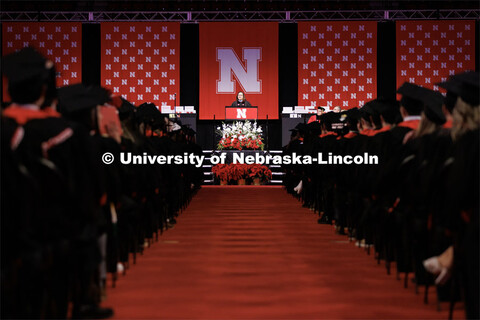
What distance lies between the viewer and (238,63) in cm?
1583

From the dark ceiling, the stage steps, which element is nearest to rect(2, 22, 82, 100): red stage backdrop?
the dark ceiling

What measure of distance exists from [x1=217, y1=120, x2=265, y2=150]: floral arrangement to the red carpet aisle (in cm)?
570

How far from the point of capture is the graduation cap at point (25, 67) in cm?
248

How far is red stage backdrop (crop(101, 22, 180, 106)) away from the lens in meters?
15.7

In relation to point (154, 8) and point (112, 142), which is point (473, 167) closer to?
point (112, 142)

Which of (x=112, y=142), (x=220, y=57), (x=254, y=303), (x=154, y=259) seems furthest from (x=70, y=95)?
(x=220, y=57)

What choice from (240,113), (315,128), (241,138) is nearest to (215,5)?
(240,113)

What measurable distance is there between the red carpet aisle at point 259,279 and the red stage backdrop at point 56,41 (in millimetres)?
10167

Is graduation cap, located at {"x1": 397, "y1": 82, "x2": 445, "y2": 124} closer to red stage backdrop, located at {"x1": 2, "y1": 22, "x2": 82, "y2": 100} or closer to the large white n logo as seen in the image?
the large white n logo

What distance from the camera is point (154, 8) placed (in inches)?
614

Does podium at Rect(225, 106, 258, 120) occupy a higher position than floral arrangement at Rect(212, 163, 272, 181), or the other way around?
podium at Rect(225, 106, 258, 120)

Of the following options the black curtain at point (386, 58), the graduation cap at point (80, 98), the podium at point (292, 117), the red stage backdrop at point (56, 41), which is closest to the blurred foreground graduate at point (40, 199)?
the graduation cap at point (80, 98)

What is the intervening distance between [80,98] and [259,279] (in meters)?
1.87

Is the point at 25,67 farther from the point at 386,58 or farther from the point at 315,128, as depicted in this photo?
the point at 386,58
